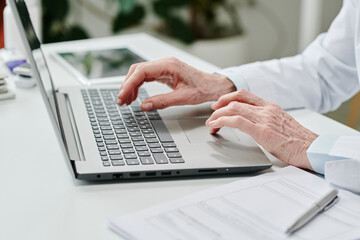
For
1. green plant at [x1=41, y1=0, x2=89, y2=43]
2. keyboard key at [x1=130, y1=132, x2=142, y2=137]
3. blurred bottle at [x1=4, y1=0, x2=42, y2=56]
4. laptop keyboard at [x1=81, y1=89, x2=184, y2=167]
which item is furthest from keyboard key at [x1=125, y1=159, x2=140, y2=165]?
green plant at [x1=41, y1=0, x2=89, y2=43]

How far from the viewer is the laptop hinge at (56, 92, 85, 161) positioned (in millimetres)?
753

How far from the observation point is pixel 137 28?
10.7 feet

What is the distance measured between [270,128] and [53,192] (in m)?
0.34

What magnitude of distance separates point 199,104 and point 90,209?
427 mm

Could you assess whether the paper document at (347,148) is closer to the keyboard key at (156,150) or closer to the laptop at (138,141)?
the laptop at (138,141)

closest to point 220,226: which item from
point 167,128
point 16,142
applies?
point 167,128

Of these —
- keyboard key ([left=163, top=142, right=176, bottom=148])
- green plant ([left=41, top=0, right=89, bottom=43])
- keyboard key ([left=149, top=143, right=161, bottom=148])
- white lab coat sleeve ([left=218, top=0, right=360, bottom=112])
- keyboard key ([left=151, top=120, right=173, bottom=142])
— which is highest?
keyboard key ([left=149, top=143, right=161, bottom=148])

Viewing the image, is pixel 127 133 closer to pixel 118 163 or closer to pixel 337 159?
pixel 118 163

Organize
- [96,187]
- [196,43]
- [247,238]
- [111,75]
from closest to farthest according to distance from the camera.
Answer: [247,238]
[96,187]
[111,75]
[196,43]

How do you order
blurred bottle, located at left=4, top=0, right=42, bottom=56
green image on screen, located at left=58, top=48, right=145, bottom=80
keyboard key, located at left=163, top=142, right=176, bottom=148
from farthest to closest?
blurred bottle, located at left=4, top=0, right=42, bottom=56
green image on screen, located at left=58, top=48, right=145, bottom=80
keyboard key, located at left=163, top=142, right=176, bottom=148

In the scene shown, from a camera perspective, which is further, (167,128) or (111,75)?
(111,75)

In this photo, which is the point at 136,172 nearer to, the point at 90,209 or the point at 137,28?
the point at 90,209

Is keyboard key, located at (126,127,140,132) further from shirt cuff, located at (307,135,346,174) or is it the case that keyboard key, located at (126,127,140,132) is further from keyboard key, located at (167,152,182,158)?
shirt cuff, located at (307,135,346,174)

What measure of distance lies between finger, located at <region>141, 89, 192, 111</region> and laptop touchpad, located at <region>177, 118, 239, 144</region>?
0.06m
